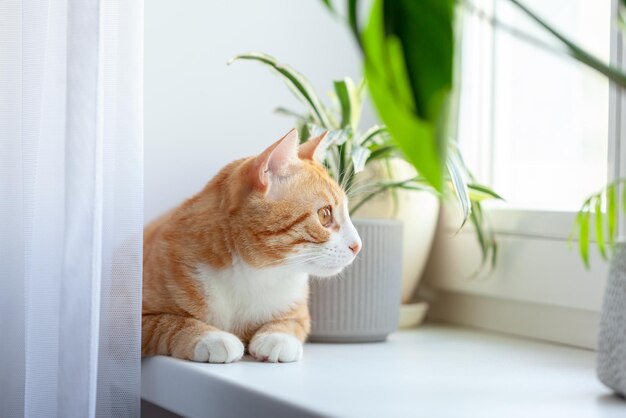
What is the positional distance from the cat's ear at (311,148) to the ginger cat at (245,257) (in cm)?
4

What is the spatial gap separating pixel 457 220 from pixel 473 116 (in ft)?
0.76

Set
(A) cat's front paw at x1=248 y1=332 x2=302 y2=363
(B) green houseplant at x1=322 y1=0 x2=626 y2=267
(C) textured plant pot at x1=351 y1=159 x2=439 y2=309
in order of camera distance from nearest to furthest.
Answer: (B) green houseplant at x1=322 y1=0 x2=626 y2=267 → (A) cat's front paw at x1=248 y1=332 x2=302 y2=363 → (C) textured plant pot at x1=351 y1=159 x2=439 y2=309

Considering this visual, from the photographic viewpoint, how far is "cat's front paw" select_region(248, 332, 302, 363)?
1.08m

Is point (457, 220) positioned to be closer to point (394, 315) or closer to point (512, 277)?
point (512, 277)

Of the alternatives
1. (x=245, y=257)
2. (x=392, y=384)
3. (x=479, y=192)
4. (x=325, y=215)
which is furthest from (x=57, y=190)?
(x=479, y=192)

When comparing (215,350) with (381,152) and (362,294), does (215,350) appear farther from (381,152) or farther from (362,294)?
(381,152)

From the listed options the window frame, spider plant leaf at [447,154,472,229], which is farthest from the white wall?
spider plant leaf at [447,154,472,229]

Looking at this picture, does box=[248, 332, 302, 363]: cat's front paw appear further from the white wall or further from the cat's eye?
the white wall

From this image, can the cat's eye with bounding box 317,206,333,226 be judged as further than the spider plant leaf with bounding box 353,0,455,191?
Yes

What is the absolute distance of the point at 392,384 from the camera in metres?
0.97

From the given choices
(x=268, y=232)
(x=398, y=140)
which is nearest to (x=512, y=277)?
(x=268, y=232)

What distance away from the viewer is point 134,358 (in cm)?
103

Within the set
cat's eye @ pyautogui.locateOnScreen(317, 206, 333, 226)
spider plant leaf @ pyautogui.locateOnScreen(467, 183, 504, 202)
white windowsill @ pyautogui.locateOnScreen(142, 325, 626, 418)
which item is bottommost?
white windowsill @ pyautogui.locateOnScreen(142, 325, 626, 418)

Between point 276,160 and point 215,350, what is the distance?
0.28 metres
